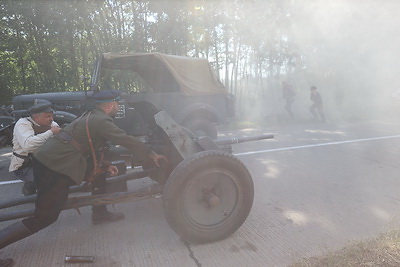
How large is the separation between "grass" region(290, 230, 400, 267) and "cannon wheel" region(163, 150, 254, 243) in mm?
709

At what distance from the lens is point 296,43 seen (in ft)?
54.7

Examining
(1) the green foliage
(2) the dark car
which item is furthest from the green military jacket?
(1) the green foliage

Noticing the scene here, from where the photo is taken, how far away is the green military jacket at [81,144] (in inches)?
99.2

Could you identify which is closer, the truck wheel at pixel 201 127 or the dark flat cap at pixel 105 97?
the dark flat cap at pixel 105 97

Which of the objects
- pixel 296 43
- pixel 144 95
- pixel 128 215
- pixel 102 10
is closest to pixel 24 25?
pixel 102 10

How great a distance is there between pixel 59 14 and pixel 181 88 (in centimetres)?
691

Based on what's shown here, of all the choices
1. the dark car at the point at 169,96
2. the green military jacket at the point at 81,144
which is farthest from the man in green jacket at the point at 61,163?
the dark car at the point at 169,96

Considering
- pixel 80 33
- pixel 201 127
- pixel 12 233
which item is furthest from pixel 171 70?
pixel 80 33

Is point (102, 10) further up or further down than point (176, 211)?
further up

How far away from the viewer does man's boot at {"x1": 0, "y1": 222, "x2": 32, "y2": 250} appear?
2400 millimetres

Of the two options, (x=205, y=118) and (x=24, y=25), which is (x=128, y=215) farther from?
(x=24, y=25)

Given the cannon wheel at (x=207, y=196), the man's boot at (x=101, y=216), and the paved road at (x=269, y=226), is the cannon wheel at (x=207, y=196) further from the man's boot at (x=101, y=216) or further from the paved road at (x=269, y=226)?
the man's boot at (x=101, y=216)

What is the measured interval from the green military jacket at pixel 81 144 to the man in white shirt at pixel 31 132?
54 cm

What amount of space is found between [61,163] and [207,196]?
1.30 metres
